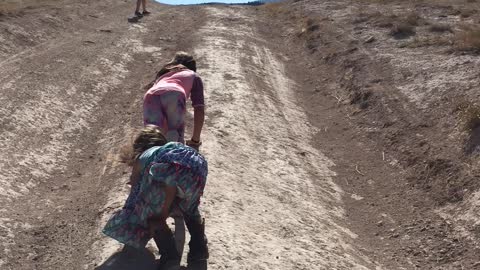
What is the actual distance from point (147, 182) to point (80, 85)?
8.36m

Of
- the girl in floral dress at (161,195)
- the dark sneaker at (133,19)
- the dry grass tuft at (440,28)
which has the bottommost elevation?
the dark sneaker at (133,19)

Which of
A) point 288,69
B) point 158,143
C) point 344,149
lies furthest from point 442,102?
point 158,143

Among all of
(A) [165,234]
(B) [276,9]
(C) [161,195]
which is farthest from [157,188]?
(B) [276,9]

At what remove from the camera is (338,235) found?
6992mm

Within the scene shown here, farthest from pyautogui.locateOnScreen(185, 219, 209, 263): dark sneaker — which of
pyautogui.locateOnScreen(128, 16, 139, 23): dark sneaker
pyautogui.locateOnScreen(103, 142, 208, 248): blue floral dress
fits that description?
pyautogui.locateOnScreen(128, 16, 139, 23): dark sneaker

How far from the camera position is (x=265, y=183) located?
8.19 metres

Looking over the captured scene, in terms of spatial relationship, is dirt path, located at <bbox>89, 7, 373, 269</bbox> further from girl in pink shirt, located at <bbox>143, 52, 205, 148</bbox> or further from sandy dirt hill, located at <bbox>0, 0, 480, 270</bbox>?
girl in pink shirt, located at <bbox>143, 52, 205, 148</bbox>

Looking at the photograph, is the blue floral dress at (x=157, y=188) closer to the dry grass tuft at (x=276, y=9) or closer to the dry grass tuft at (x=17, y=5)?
the dry grass tuft at (x=17, y=5)

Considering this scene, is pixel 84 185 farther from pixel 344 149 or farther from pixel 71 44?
pixel 71 44

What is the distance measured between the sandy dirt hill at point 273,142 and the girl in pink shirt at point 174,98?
3.95 ft

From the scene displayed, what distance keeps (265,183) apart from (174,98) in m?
3.01

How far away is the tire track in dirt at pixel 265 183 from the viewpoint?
5.89 metres

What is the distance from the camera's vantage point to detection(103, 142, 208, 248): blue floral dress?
4.57 m

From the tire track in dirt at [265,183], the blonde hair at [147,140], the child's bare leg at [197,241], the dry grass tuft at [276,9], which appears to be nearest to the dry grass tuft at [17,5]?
the tire track in dirt at [265,183]
